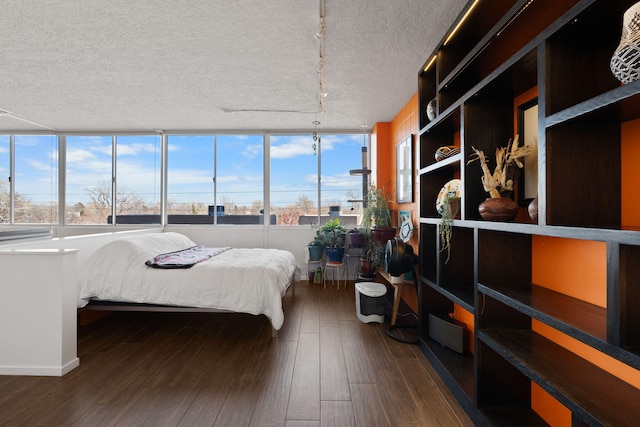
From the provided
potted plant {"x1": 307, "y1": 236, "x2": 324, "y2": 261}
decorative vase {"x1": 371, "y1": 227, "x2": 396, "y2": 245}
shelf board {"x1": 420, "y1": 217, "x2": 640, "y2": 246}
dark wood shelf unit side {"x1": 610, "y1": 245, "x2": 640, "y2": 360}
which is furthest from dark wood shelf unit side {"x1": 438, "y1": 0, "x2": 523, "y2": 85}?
potted plant {"x1": 307, "y1": 236, "x2": 324, "y2": 261}

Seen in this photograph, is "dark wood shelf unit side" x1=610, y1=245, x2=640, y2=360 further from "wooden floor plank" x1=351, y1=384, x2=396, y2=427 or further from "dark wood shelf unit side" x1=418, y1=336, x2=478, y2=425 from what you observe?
"wooden floor plank" x1=351, y1=384, x2=396, y2=427

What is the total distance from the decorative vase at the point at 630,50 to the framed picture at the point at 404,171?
2.92m

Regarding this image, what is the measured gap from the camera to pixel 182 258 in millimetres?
3559

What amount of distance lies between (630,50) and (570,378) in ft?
4.13

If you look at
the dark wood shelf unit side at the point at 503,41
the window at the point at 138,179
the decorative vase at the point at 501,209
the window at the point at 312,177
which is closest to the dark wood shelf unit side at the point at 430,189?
the dark wood shelf unit side at the point at 503,41

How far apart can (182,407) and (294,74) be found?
310 centimetres

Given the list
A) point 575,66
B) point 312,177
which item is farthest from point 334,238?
point 575,66

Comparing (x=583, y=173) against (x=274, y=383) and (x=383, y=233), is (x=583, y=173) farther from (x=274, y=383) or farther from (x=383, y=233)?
(x=383, y=233)

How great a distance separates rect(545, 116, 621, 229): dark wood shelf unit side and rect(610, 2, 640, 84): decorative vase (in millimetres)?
291

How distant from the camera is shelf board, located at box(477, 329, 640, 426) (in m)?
1.10

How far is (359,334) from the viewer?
3129 millimetres

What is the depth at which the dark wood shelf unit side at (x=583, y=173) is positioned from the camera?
1362 millimetres

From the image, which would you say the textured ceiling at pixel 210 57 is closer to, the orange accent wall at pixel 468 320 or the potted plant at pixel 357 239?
the potted plant at pixel 357 239

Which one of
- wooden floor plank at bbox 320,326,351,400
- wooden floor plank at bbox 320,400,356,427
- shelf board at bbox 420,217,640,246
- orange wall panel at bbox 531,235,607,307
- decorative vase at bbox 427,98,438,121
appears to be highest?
decorative vase at bbox 427,98,438,121
